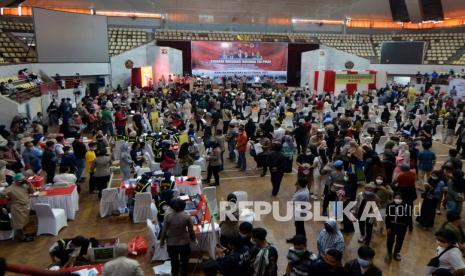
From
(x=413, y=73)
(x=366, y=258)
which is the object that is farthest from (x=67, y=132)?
(x=413, y=73)

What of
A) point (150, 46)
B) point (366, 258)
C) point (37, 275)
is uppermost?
point (150, 46)

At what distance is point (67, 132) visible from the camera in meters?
11.4

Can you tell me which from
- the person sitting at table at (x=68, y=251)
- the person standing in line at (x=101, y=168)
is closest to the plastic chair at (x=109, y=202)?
the person standing in line at (x=101, y=168)

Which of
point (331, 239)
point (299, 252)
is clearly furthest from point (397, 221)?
point (299, 252)

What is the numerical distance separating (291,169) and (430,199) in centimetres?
A: 398

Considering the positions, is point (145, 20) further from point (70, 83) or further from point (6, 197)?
point (6, 197)

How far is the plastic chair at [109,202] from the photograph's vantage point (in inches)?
288

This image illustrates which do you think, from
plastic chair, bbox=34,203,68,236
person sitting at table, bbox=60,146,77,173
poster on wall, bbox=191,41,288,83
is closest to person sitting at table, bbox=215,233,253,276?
plastic chair, bbox=34,203,68,236

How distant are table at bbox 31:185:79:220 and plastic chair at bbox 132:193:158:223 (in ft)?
4.19

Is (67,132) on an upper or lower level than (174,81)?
lower

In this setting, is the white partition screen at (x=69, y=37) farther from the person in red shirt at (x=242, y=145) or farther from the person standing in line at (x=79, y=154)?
the person in red shirt at (x=242, y=145)

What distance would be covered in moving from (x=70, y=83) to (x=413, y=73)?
22928 mm

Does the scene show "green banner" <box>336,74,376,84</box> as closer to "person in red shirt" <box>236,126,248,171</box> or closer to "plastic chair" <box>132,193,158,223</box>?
"person in red shirt" <box>236,126,248,171</box>

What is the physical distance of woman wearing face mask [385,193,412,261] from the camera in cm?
516
